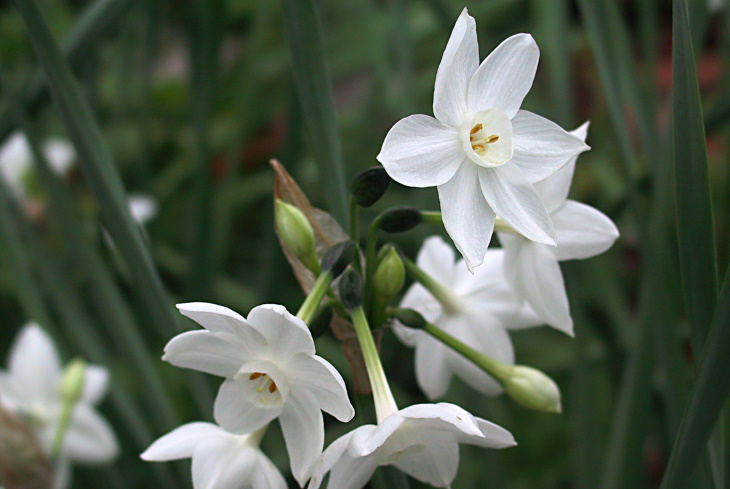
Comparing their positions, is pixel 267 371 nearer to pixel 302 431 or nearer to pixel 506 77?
pixel 302 431

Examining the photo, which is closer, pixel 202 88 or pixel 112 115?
pixel 202 88

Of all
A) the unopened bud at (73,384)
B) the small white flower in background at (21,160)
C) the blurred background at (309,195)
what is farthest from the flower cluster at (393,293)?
the small white flower in background at (21,160)

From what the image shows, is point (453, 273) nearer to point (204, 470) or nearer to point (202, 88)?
point (204, 470)

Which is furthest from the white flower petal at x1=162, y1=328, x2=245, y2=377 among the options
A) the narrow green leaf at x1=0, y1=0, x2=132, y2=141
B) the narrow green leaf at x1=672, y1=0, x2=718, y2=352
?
the narrow green leaf at x1=0, y1=0, x2=132, y2=141

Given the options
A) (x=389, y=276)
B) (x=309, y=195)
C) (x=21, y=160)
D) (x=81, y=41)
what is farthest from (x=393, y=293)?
(x=21, y=160)

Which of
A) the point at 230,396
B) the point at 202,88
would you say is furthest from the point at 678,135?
the point at 202,88

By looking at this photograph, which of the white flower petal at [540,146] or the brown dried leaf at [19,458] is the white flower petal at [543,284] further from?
the brown dried leaf at [19,458]

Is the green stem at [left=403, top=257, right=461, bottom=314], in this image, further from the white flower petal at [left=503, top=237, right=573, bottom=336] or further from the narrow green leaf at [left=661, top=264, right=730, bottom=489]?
the narrow green leaf at [left=661, top=264, right=730, bottom=489]
